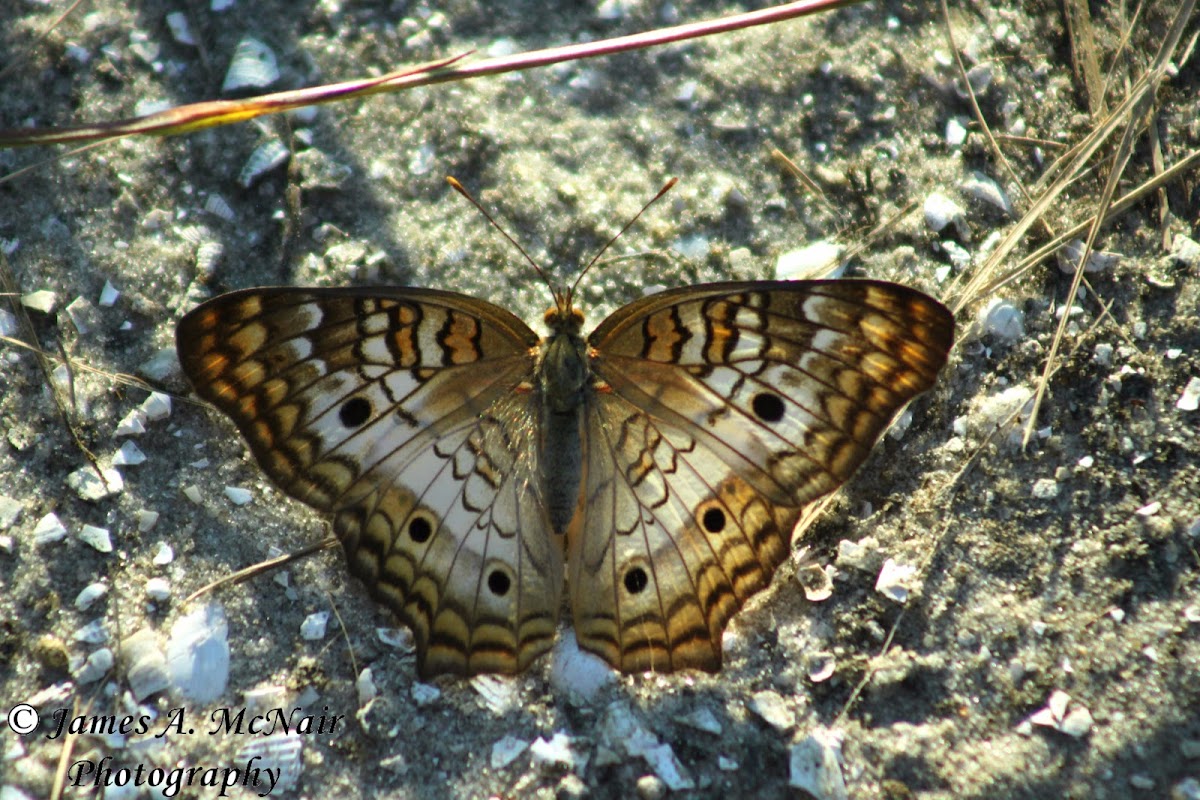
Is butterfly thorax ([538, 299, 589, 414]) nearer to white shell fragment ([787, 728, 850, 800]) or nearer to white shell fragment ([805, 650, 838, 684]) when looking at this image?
white shell fragment ([805, 650, 838, 684])

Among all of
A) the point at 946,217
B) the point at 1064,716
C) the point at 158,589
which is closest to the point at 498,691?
the point at 158,589

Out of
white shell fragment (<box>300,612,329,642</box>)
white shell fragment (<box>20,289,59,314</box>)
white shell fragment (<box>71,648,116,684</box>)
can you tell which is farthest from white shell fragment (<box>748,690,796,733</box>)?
white shell fragment (<box>20,289,59,314</box>)

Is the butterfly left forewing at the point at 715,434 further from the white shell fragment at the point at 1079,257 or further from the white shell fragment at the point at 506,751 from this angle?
the white shell fragment at the point at 1079,257

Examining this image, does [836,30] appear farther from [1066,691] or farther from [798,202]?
[1066,691]

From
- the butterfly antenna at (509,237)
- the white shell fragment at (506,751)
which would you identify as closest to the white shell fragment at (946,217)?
the butterfly antenna at (509,237)

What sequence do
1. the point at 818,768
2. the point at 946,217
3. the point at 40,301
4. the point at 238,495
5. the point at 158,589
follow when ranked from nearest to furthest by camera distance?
the point at 818,768, the point at 158,589, the point at 238,495, the point at 40,301, the point at 946,217

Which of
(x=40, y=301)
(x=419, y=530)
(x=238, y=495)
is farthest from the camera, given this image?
(x=40, y=301)

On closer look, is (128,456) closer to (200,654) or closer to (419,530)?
(200,654)
